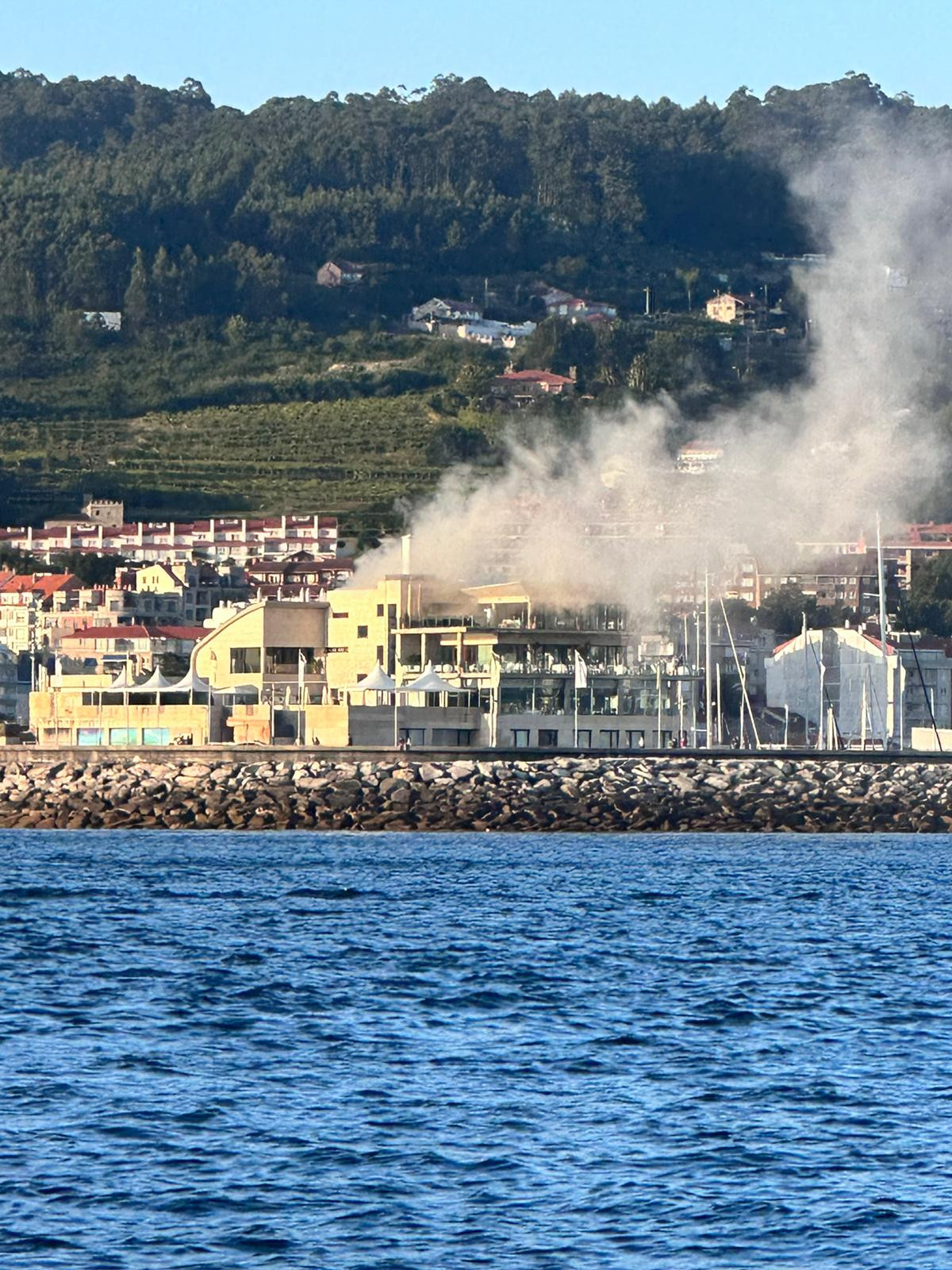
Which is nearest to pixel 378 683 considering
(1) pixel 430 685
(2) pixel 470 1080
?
(1) pixel 430 685

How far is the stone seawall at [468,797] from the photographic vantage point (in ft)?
194

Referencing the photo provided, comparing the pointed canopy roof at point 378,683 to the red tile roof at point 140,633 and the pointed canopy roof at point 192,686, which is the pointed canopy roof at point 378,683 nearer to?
the pointed canopy roof at point 192,686

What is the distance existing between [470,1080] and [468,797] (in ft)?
119

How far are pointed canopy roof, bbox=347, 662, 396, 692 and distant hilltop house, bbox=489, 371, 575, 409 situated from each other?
92505mm

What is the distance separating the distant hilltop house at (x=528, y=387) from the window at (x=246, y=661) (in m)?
86.8

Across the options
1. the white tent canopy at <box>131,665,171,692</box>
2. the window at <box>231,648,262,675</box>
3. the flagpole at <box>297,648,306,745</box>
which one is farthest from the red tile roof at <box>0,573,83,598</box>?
the flagpole at <box>297,648,306,745</box>

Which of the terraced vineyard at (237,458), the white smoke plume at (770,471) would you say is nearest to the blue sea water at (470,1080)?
the white smoke plume at (770,471)

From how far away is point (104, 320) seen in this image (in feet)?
598

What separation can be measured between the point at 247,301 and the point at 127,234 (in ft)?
43.0

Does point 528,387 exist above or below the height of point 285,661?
above

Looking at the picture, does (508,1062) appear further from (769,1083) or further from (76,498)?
(76,498)

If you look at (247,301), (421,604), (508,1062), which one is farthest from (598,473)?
(247,301)

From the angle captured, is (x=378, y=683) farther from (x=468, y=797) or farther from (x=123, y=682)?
(x=468, y=797)

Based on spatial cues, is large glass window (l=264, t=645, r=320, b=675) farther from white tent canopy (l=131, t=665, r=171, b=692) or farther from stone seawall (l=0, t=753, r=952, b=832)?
stone seawall (l=0, t=753, r=952, b=832)
